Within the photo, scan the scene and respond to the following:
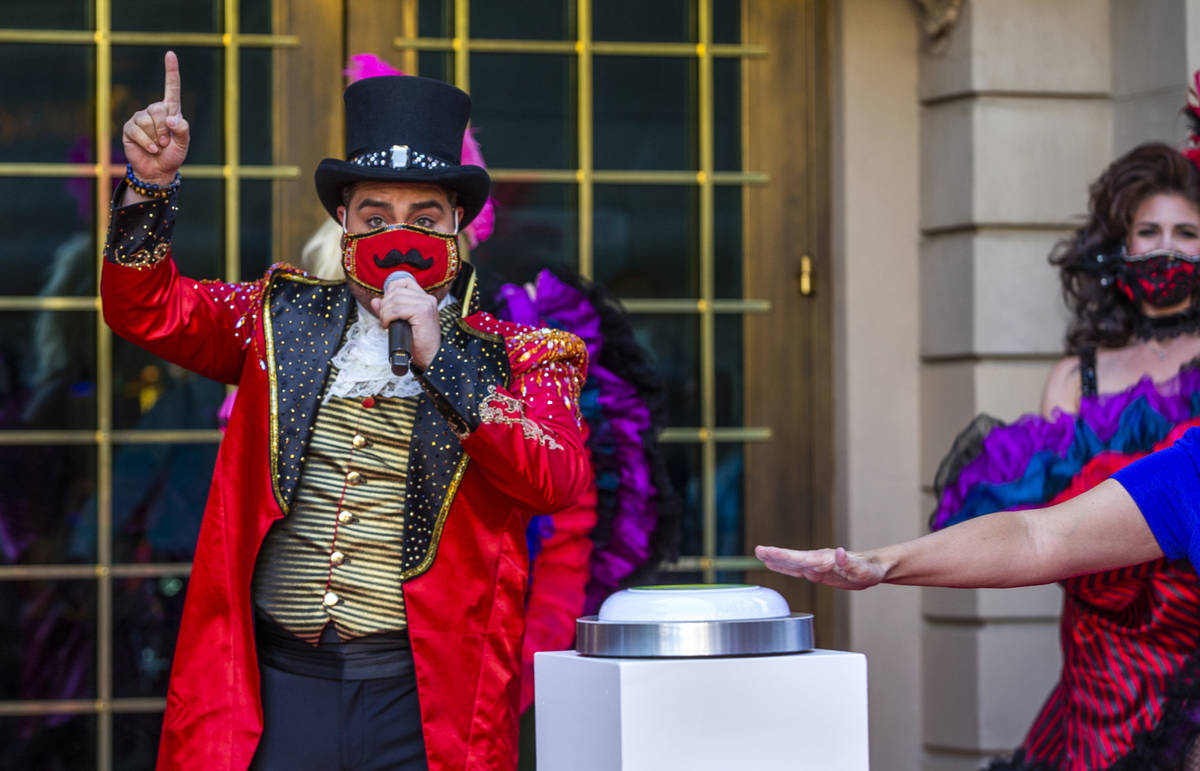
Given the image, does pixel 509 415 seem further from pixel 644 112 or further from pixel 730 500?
pixel 644 112

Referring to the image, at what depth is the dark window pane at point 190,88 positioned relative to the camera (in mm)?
4441

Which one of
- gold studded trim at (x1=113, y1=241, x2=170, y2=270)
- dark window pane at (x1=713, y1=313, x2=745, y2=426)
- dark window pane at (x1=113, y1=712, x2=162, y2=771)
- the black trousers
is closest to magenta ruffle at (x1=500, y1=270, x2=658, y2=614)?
the black trousers

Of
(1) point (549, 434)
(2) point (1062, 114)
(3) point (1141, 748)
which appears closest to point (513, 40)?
(2) point (1062, 114)

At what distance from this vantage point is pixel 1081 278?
150 inches

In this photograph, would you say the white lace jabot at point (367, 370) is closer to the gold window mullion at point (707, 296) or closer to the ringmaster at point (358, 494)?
the ringmaster at point (358, 494)

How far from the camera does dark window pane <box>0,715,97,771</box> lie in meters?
4.31

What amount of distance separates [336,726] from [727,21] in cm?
291

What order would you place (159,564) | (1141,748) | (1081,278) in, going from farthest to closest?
(159,564) < (1081,278) < (1141,748)

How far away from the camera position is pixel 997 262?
14.5 feet

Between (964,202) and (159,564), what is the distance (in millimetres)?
2671

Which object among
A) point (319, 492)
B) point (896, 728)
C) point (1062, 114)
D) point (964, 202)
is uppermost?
point (1062, 114)

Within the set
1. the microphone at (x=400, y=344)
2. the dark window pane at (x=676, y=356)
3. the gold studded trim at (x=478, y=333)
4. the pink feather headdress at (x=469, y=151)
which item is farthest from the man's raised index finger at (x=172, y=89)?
the dark window pane at (x=676, y=356)

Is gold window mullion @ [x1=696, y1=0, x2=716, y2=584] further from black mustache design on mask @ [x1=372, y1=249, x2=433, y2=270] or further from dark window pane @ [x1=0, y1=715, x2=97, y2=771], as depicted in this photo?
black mustache design on mask @ [x1=372, y1=249, x2=433, y2=270]

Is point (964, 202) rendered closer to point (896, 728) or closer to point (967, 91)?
point (967, 91)
